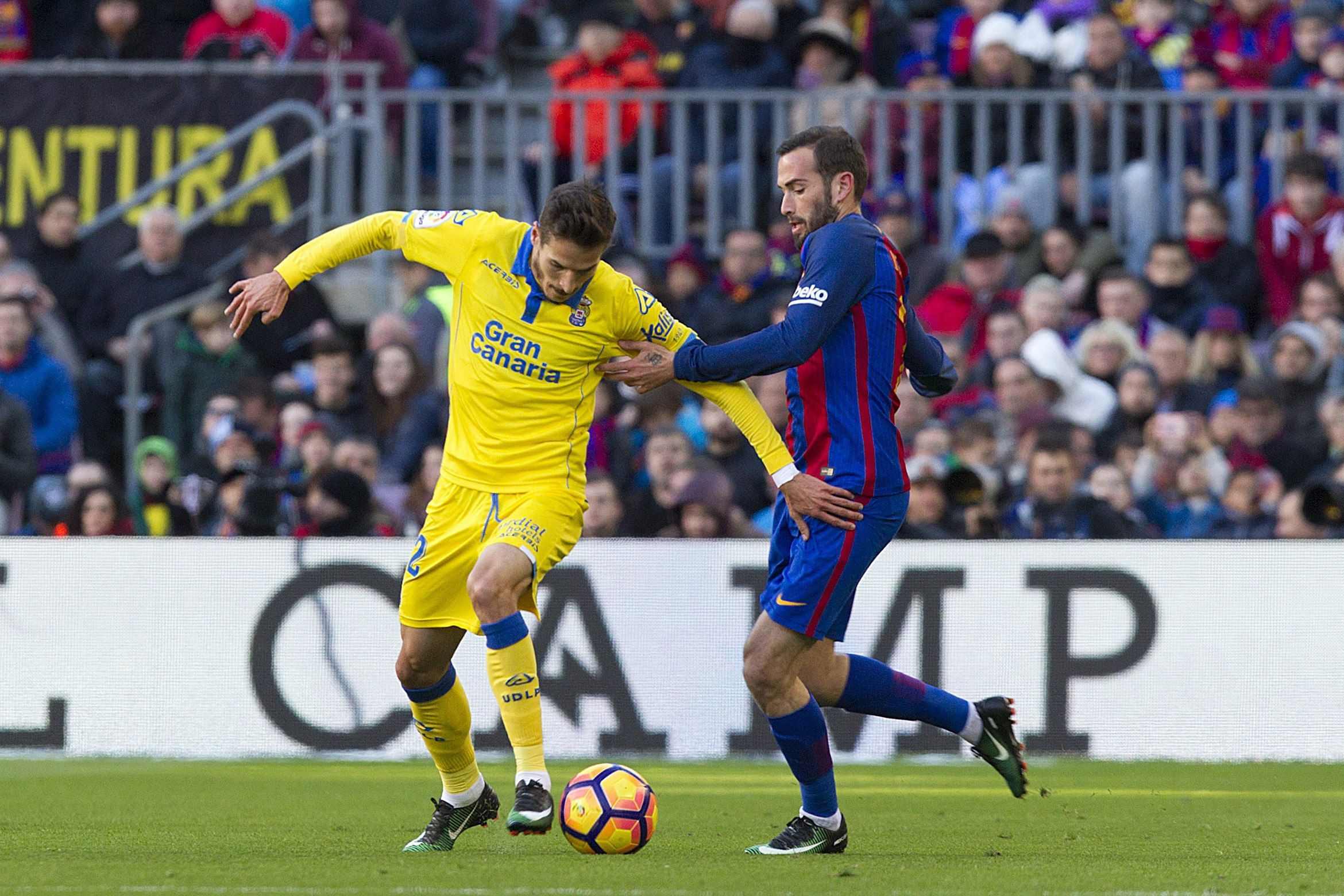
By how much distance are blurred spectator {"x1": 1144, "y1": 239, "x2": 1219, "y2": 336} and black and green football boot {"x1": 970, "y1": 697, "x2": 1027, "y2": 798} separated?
22.6 ft

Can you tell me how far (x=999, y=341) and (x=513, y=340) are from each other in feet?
22.3

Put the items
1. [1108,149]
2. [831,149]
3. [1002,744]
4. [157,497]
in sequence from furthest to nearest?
[1108,149] < [157,497] < [1002,744] < [831,149]

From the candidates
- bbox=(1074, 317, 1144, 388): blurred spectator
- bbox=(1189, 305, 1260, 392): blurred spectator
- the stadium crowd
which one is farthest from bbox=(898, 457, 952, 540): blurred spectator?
bbox=(1189, 305, 1260, 392): blurred spectator

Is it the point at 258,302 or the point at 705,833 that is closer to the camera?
the point at 258,302

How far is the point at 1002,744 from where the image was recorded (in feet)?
24.1

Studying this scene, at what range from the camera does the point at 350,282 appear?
14867 millimetres

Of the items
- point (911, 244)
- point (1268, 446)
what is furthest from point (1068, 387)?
point (911, 244)

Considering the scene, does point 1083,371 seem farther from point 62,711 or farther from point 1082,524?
point 62,711

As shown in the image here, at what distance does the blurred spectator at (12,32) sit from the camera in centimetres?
1580

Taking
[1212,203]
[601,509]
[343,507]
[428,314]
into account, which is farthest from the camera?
[1212,203]

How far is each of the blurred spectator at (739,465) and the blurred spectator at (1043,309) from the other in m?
2.20

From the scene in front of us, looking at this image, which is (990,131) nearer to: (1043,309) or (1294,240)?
(1043,309)

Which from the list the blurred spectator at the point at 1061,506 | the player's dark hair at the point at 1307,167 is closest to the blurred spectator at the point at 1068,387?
the blurred spectator at the point at 1061,506

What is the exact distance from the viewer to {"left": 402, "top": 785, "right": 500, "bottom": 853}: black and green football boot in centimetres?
680
